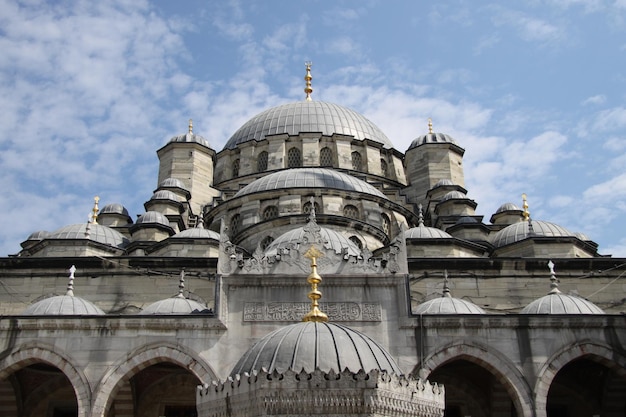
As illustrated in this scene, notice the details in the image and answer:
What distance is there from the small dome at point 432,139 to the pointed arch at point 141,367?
20985 mm

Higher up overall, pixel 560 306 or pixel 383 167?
pixel 383 167

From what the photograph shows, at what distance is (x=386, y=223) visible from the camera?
26.8 metres

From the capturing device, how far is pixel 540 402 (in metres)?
16.2


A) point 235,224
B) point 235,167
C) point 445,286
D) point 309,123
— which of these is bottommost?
point 445,286

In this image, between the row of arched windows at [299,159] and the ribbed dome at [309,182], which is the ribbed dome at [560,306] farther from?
the row of arched windows at [299,159]

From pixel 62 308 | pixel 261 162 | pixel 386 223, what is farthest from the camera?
pixel 261 162

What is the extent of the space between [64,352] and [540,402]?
35.4ft

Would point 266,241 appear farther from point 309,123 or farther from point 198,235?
point 309,123

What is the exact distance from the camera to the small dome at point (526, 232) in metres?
24.8

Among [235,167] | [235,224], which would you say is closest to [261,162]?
[235,167]

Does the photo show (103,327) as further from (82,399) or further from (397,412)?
(397,412)

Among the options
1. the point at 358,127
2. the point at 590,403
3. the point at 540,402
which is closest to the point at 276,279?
the point at 540,402

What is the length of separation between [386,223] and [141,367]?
12.4m

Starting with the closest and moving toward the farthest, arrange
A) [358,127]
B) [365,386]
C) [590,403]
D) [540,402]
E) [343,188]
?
1. [365,386]
2. [540,402]
3. [590,403]
4. [343,188]
5. [358,127]
